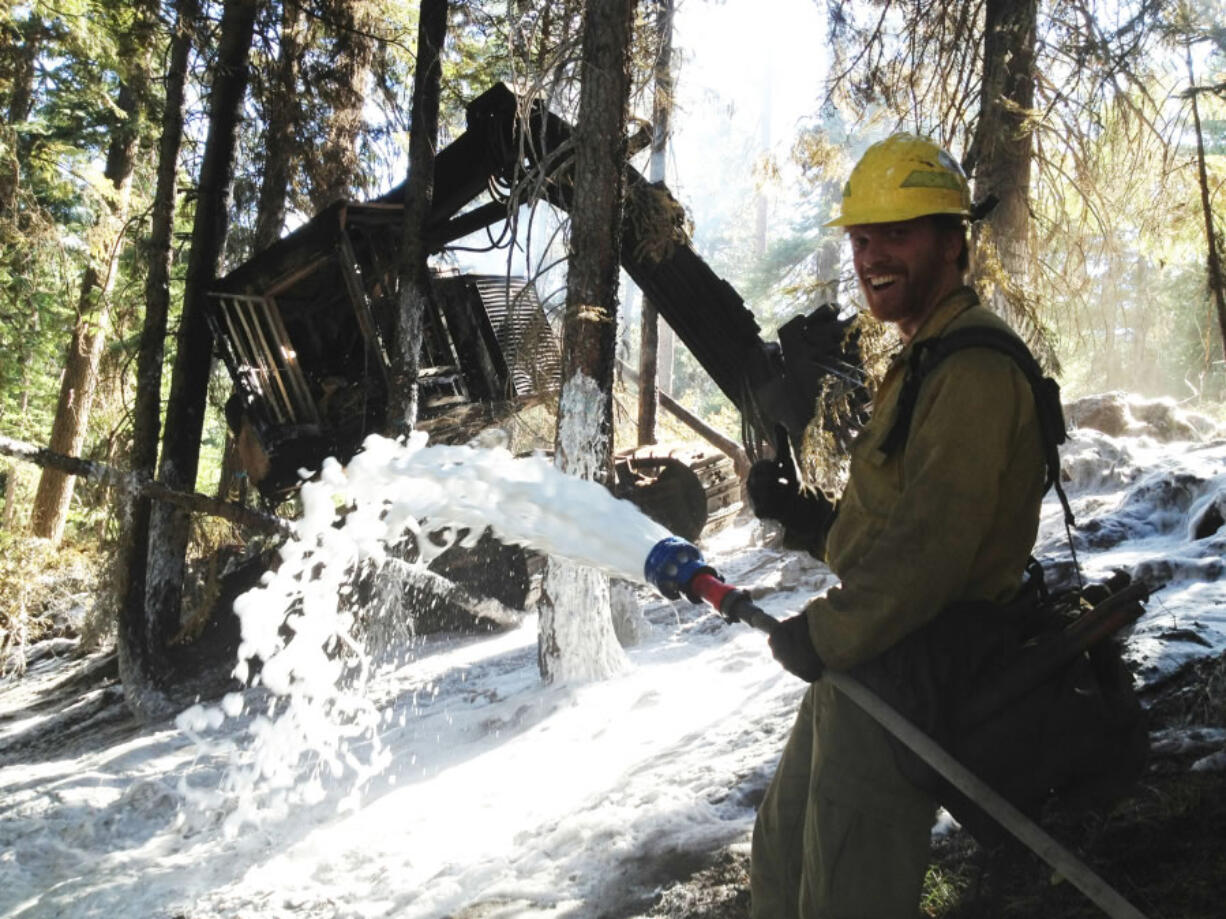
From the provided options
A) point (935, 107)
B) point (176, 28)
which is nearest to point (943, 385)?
point (935, 107)

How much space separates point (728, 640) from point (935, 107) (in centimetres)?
513

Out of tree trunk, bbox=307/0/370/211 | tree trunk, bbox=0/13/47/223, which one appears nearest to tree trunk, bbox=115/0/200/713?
tree trunk, bbox=307/0/370/211

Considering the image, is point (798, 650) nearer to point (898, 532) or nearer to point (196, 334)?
point (898, 532)

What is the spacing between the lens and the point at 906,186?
2.25 meters

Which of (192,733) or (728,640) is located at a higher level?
(728,640)

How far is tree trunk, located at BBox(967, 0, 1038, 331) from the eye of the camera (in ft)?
18.9

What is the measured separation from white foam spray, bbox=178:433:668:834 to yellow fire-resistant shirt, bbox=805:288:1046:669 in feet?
3.37

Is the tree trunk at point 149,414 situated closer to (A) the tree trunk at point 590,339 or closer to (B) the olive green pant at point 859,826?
(A) the tree trunk at point 590,339

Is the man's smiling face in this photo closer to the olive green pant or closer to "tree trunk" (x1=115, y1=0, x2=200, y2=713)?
the olive green pant

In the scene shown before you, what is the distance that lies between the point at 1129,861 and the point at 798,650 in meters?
1.79

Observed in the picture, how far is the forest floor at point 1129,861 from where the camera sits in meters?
2.73

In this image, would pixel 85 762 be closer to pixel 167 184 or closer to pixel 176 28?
→ pixel 167 184

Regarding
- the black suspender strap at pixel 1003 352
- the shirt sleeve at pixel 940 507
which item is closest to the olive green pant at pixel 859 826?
the shirt sleeve at pixel 940 507

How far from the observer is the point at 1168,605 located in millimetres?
4582
